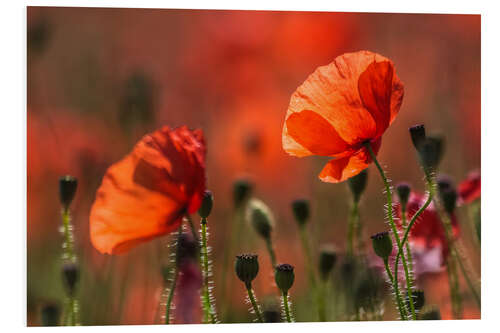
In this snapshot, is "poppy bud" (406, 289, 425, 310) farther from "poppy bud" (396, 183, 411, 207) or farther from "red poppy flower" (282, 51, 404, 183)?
"red poppy flower" (282, 51, 404, 183)

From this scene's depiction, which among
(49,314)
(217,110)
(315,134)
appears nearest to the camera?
(315,134)

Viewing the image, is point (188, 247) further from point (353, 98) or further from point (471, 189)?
point (471, 189)

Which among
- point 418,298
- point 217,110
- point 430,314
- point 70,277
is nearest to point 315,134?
point 418,298

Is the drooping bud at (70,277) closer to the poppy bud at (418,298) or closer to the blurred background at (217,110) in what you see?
the blurred background at (217,110)

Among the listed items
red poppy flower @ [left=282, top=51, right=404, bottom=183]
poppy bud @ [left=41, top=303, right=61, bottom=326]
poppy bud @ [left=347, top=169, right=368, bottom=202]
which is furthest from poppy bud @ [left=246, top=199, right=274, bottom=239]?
poppy bud @ [left=41, top=303, right=61, bottom=326]

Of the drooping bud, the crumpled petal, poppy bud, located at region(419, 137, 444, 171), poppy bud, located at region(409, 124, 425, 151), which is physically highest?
the crumpled petal

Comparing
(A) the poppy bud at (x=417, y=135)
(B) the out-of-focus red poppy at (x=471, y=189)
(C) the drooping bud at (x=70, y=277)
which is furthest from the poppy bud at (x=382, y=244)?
(C) the drooping bud at (x=70, y=277)
